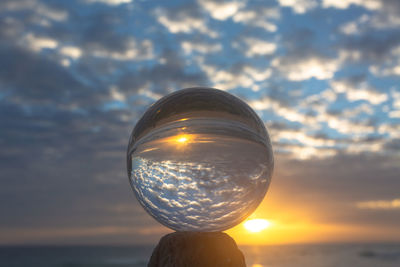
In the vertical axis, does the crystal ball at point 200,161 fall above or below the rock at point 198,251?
above

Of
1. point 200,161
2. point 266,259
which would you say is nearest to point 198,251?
point 200,161

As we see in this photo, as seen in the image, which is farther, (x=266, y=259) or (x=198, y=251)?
(x=266, y=259)

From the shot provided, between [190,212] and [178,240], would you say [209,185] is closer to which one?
[190,212]

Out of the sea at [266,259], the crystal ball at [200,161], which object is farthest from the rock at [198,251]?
the sea at [266,259]

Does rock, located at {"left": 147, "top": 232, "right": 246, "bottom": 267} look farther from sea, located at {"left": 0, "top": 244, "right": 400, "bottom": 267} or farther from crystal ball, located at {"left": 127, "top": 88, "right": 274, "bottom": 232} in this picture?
sea, located at {"left": 0, "top": 244, "right": 400, "bottom": 267}

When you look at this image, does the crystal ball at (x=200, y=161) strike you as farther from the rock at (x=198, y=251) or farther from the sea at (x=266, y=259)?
the sea at (x=266, y=259)

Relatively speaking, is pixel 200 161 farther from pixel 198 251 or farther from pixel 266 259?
pixel 266 259
